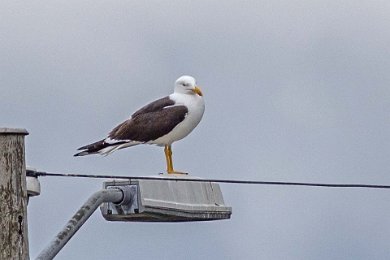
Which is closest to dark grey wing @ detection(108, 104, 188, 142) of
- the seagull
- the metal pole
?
the seagull

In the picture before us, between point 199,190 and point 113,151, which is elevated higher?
point 113,151

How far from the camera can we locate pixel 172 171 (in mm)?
14289

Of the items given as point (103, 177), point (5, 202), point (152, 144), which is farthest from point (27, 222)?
point (152, 144)

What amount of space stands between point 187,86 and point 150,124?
661 millimetres

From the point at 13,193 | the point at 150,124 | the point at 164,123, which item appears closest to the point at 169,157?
the point at 164,123

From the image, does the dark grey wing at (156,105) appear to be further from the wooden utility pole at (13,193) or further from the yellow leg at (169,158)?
the wooden utility pole at (13,193)

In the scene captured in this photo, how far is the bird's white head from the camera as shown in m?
15.4

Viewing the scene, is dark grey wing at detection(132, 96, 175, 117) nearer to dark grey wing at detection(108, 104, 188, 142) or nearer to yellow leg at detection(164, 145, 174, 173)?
dark grey wing at detection(108, 104, 188, 142)

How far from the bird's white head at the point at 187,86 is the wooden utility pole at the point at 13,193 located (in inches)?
249

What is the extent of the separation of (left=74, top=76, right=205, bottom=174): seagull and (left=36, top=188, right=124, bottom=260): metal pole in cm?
427

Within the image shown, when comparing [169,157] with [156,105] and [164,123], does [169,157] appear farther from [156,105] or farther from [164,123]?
[156,105]

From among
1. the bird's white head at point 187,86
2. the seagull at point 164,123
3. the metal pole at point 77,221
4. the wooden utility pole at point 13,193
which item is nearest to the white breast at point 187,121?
the seagull at point 164,123

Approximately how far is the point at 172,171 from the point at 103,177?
387 centimetres

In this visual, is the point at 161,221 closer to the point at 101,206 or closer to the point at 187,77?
the point at 101,206
